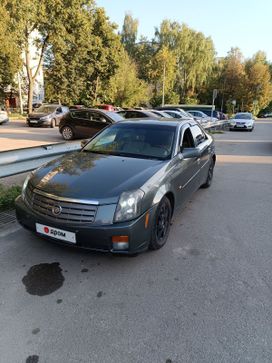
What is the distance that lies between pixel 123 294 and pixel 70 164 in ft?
6.05

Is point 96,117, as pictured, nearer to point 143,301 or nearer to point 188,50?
point 143,301

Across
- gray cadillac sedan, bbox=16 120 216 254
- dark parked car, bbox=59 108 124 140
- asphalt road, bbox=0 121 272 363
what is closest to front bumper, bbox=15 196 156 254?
gray cadillac sedan, bbox=16 120 216 254

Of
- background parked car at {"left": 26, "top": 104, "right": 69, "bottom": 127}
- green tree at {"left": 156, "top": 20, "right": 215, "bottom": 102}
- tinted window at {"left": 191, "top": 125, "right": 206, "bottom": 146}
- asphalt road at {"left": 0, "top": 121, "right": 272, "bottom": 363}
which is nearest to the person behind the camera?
asphalt road at {"left": 0, "top": 121, "right": 272, "bottom": 363}

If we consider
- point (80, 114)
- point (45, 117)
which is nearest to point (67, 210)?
point (80, 114)

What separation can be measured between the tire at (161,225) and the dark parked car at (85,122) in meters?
9.86

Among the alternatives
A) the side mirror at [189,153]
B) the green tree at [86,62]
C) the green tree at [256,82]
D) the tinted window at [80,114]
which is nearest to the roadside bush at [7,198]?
the side mirror at [189,153]

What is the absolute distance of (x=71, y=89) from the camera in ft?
114

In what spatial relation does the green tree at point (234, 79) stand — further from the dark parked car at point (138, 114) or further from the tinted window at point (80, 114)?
the tinted window at point (80, 114)

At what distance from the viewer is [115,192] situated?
10.6ft

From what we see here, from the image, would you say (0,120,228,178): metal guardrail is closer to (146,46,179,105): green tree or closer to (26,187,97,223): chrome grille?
(26,187,97,223): chrome grille

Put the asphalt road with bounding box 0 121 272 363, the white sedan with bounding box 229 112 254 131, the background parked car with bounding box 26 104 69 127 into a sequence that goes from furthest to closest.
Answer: the white sedan with bounding box 229 112 254 131
the background parked car with bounding box 26 104 69 127
the asphalt road with bounding box 0 121 272 363

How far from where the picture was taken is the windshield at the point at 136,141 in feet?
14.4

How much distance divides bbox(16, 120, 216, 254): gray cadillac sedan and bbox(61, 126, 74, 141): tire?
9.96m

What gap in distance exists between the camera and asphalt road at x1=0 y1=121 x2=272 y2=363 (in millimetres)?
2336
